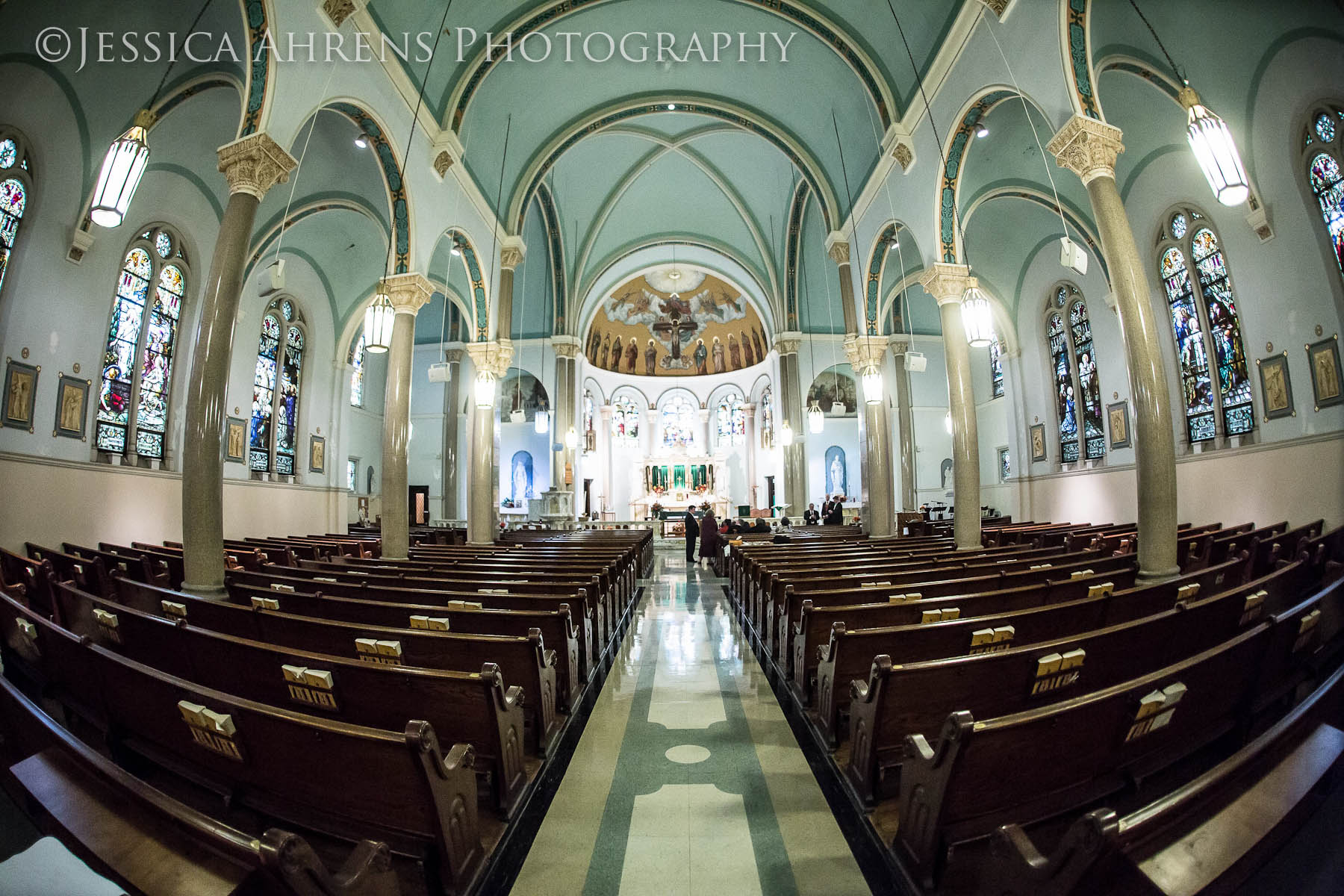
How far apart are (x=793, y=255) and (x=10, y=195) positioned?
17.4 m

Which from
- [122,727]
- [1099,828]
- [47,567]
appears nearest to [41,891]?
[1099,828]

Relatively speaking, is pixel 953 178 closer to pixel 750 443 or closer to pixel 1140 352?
pixel 1140 352

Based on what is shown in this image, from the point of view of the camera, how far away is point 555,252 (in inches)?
741

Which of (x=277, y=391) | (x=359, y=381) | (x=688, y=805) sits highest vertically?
(x=359, y=381)

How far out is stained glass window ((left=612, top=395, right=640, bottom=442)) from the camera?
28594mm

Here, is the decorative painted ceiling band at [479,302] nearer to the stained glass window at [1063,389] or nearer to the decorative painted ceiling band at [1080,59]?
the decorative painted ceiling band at [1080,59]

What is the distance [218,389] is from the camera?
5.41 meters

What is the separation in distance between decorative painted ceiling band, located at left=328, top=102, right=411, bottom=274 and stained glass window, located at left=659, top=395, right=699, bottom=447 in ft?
66.6

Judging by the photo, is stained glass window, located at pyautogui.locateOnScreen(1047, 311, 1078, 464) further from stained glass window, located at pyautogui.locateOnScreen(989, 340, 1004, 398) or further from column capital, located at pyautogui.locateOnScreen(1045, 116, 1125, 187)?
column capital, located at pyautogui.locateOnScreen(1045, 116, 1125, 187)

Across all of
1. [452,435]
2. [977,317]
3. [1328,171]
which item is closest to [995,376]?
[1328,171]

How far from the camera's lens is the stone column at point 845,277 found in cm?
1234

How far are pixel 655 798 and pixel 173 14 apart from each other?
38.0ft

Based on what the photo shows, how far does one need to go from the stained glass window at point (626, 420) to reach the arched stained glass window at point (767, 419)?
661 cm

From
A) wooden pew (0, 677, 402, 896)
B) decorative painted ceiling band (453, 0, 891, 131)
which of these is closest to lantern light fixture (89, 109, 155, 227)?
wooden pew (0, 677, 402, 896)
